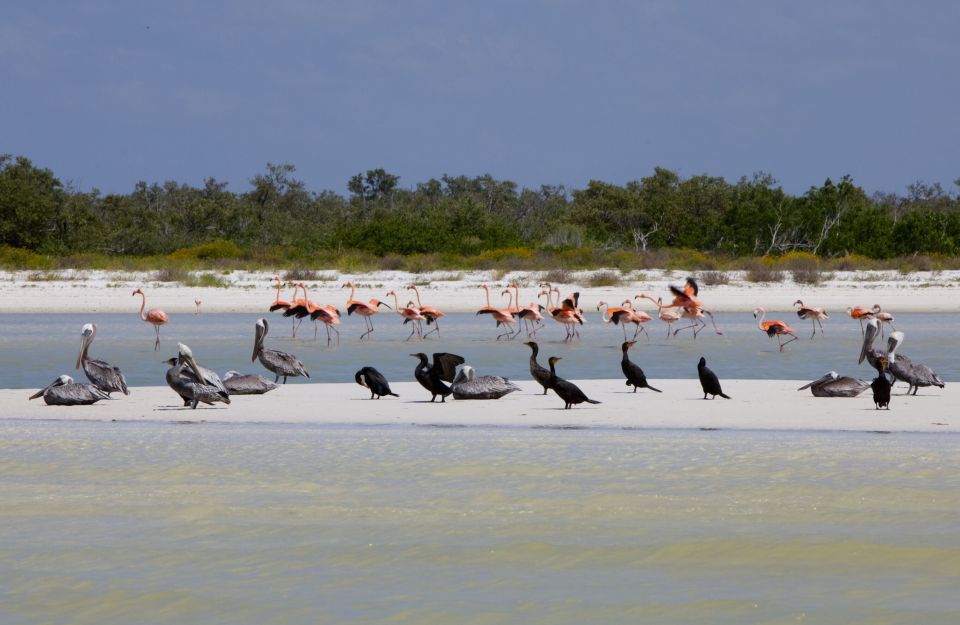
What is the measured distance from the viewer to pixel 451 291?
33.0 metres

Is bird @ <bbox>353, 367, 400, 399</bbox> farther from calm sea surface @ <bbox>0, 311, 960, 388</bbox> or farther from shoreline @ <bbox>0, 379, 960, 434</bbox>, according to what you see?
calm sea surface @ <bbox>0, 311, 960, 388</bbox>

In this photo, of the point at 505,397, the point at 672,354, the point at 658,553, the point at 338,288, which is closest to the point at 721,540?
the point at 658,553

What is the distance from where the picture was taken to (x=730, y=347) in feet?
63.3

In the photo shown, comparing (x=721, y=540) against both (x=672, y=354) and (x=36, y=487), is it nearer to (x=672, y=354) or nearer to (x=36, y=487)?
(x=36, y=487)

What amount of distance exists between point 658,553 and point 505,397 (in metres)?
6.02

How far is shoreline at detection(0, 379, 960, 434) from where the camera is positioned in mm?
9898

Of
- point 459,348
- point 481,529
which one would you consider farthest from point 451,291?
point 481,529

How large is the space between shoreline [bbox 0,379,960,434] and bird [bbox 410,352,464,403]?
0.16 metres

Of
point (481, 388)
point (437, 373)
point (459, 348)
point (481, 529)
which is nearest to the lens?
point (481, 529)

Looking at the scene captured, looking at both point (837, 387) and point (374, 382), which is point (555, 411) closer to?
point (374, 382)

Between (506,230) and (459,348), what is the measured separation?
104 ft

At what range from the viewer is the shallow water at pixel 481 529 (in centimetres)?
507

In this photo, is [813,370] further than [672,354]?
No

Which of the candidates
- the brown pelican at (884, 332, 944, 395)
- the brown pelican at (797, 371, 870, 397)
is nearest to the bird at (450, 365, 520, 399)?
the brown pelican at (797, 371, 870, 397)
